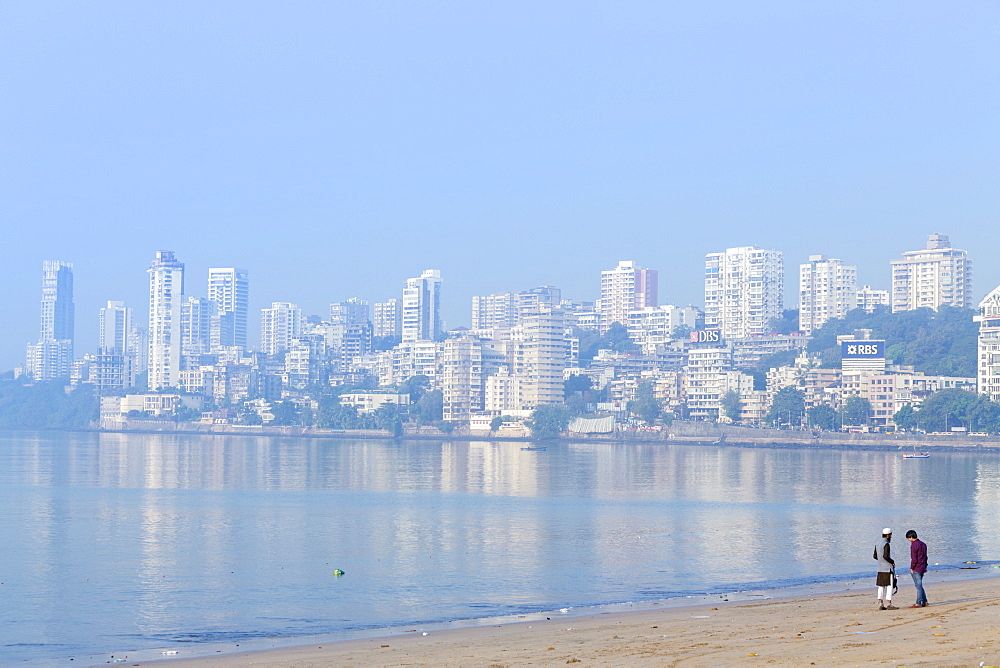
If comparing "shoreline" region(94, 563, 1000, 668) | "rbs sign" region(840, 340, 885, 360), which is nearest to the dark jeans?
"shoreline" region(94, 563, 1000, 668)

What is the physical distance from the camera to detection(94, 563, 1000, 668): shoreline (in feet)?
51.7

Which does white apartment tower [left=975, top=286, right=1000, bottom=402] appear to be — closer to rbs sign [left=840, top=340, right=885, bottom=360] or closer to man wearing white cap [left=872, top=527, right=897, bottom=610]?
rbs sign [left=840, top=340, right=885, bottom=360]

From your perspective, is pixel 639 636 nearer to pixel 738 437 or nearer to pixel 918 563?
pixel 918 563

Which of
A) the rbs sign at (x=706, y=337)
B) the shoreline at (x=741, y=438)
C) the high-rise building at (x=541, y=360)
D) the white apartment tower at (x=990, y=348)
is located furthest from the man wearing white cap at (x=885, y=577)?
the rbs sign at (x=706, y=337)

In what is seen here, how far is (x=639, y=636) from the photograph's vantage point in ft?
59.5

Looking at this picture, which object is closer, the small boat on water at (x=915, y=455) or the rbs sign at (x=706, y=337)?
the small boat on water at (x=915, y=455)

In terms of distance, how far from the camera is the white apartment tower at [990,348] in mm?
137000

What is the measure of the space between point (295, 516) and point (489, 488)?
2000 centimetres

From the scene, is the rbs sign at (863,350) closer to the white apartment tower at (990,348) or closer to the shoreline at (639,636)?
the white apartment tower at (990,348)

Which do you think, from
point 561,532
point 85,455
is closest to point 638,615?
point 561,532

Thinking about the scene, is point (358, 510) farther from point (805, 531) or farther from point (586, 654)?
point (586, 654)

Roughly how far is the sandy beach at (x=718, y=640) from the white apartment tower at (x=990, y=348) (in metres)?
121

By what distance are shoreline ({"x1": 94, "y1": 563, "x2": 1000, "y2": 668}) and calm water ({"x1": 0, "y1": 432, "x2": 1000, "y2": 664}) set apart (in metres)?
1.47

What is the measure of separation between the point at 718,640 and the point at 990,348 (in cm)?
13235
